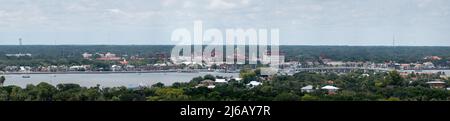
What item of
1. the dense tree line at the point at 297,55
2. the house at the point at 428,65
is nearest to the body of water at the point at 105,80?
the dense tree line at the point at 297,55

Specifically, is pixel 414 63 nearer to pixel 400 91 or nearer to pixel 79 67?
pixel 79 67

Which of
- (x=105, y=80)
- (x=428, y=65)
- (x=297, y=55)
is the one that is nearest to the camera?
(x=105, y=80)

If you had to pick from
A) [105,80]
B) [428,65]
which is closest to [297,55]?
[428,65]

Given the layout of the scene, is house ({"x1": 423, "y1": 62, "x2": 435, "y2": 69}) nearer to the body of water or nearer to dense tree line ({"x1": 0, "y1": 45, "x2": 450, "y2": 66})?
dense tree line ({"x1": 0, "y1": 45, "x2": 450, "y2": 66})

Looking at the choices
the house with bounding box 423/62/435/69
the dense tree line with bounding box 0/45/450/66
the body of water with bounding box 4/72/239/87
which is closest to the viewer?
the body of water with bounding box 4/72/239/87

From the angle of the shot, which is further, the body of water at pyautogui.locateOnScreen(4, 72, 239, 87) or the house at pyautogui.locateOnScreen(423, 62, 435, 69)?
the house at pyautogui.locateOnScreen(423, 62, 435, 69)

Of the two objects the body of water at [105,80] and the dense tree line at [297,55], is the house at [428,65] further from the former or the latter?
the body of water at [105,80]

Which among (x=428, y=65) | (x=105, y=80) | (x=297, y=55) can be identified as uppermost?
(x=297, y=55)

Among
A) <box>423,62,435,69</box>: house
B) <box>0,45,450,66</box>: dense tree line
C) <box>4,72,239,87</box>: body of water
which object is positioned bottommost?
<box>4,72,239,87</box>: body of water

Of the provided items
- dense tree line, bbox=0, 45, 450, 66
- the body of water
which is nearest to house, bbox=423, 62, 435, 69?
dense tree line, bbox=0, 45, 450, 66

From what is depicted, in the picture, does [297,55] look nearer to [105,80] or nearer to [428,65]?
[428,65]
